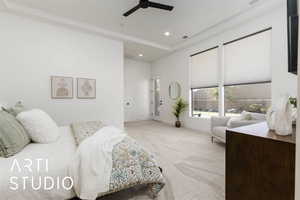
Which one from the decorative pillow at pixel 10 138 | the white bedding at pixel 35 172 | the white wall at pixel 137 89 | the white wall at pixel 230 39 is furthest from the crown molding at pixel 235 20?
the decorative pillow at pixel 10 138

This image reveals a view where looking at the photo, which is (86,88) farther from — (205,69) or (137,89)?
(205,69)

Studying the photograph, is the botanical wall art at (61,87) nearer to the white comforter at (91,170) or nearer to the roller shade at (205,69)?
the white comforter at (91,170)

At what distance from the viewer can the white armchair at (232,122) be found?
2.61 metres

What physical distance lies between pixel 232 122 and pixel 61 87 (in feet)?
13.1

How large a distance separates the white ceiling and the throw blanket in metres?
2.76

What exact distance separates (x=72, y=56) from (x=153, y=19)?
90.2 inches

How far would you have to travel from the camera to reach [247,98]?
344 cm

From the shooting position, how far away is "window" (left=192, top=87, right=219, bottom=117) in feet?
13.6

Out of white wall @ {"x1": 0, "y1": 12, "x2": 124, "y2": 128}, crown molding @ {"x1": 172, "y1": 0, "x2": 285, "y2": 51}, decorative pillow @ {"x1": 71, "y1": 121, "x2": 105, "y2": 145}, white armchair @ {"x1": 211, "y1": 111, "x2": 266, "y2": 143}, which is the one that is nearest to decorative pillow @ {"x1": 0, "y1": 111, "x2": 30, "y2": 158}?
decorative pillow @ {"x1": 71, "y1": 121, "x2": 105, "y2": 145}

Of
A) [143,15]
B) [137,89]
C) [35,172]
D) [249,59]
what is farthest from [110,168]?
[137,89]

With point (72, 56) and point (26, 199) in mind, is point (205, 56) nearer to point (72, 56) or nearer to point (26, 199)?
point (72, 56)

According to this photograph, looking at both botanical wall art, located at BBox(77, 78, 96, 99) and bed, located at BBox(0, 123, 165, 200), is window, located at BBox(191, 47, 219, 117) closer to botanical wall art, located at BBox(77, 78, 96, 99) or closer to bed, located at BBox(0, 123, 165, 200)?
botanical wall art, located at BBox(77, 78, 96, 99)

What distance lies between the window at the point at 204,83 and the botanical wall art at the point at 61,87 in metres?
3.81

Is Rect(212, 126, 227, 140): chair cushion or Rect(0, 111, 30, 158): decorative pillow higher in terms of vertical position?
Rect(0, 111, 30, 158): decorative pillow
